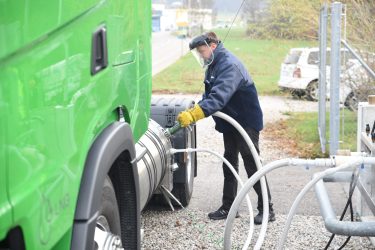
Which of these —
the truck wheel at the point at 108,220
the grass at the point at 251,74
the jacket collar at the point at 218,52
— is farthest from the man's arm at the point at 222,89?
the grass at the point at 251,74

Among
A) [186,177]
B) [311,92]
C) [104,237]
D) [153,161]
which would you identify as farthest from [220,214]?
[311,92]

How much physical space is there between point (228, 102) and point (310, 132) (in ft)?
23.9

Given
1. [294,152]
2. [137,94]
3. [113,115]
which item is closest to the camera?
[113,115]

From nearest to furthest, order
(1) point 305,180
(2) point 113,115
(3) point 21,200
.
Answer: (3) point 21,200
(2) point 113,115
(1) point 305,180

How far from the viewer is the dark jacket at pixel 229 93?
6.02 m

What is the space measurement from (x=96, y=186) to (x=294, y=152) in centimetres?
890

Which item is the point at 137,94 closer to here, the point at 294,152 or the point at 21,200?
the point at 21,200

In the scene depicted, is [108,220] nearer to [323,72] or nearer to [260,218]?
[260,218]

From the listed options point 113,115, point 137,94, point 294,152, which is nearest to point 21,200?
point 113,115

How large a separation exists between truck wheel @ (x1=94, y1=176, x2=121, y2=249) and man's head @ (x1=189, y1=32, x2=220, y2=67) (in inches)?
125

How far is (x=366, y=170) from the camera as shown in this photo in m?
5.55

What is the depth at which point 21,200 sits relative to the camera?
82.8 inches

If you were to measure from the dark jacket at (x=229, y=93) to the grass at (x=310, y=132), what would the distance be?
4.32 meters

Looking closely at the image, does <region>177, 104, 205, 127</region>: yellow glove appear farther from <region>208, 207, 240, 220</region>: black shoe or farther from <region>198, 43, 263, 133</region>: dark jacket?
<region>208, 207, 240, 220</region>: black shoe
